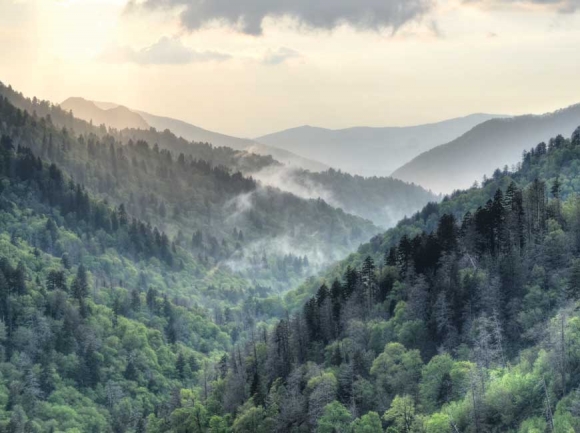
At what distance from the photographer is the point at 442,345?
139m

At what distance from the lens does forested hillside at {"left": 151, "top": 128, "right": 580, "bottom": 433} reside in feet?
362

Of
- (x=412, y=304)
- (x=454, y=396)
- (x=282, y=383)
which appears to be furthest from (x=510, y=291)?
(x=282, y=383)

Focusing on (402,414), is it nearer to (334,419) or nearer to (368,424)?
(368,424)

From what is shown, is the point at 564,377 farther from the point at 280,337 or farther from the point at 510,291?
the point at 280,337

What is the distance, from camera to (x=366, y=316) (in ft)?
533

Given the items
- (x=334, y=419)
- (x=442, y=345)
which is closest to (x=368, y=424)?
(x=334, y=419)

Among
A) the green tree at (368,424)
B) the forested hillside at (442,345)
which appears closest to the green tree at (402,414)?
the forested hillside at (442,345)

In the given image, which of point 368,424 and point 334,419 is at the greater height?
point 368,424

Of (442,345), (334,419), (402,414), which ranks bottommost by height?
(334,419)

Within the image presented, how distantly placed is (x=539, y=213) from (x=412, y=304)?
3448 cm

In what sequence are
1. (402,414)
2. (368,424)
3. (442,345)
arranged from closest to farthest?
(402,414) → (368,424) → (442,345)

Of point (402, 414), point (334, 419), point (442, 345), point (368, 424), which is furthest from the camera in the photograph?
point (442, 345)

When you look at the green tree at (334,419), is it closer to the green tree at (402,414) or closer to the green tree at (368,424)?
Result: the green tree at (368,424)

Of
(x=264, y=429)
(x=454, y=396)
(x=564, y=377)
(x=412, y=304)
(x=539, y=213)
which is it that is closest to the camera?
(x=564, y=377)
